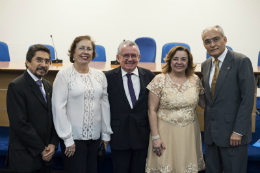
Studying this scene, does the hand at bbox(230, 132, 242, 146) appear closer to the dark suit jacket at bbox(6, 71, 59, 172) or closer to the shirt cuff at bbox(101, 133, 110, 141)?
the shirt cuff at bbox(101, 133, 110, 141)

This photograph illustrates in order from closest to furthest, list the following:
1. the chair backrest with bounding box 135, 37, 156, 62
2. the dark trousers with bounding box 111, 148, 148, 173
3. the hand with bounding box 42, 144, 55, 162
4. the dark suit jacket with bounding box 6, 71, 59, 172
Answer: the dark suit jacket with bounding box 6, 71, 59, 172 < the hand with bounding box 42, 144, 55, 162 < the dark trousers with bounding box 111, 148, 148, 173 < the chair backrest with bounding box 135, 37, 156, 62

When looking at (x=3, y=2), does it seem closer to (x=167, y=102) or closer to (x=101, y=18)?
(x=101, y=18)

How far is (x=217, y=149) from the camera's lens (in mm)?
1745

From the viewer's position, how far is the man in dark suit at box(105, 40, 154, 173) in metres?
1.66

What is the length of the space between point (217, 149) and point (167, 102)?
578 millimetres

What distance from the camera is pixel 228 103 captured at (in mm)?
1626

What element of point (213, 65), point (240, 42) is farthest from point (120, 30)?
point (213, 65)

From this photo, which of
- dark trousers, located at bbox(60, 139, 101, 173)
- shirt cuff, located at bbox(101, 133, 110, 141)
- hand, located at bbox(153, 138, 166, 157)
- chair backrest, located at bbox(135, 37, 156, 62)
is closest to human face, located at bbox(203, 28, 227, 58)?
hand, located at bbox(153, 138, 166, 157)

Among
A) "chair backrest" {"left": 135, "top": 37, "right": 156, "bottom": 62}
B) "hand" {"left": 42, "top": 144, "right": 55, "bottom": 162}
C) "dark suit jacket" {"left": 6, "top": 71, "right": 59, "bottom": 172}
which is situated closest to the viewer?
"dark suit jacket" {"left": 6, "top": 71, "right": 59, "bottom": 172}

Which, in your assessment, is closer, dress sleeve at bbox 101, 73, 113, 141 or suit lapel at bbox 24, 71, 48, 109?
suit lapel at bbox 24, 71, 48, 109

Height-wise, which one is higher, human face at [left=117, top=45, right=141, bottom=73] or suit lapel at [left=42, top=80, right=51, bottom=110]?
human face at [left=117, top=45, right=141, bottom=73]

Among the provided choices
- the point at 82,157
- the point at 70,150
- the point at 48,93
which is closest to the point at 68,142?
the point at 70,150

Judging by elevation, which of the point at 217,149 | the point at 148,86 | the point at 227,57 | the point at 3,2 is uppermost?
the point at 3,2

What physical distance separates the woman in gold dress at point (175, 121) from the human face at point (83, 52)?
0.53m
